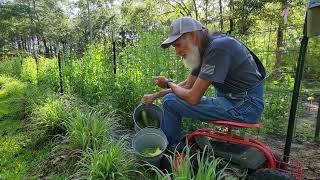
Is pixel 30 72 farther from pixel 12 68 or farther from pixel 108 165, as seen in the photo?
pixel 108 165

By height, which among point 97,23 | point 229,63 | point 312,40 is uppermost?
point 97,23

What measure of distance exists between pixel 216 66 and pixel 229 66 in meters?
0.12

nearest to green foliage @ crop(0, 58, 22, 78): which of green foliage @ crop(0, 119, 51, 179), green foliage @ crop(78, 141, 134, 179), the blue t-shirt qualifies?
green foliage @ crop(0, 119, 51, 179)

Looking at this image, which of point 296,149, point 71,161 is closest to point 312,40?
point 296,149

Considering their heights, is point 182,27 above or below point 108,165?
above

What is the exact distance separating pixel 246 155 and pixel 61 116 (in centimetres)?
221

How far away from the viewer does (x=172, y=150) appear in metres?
2.38

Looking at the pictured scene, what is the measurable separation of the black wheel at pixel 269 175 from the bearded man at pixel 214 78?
42 centimetres

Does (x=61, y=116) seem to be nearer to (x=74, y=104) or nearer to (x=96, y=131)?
Result: (x=74, y=104)

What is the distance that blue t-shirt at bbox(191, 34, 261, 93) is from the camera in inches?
80.7

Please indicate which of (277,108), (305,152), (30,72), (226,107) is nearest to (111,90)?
(226,107)

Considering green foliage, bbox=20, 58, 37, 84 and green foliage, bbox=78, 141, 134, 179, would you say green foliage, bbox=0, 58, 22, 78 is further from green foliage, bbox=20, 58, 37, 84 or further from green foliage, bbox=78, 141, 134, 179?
green foliage, bbox=78, 141, 134, 179

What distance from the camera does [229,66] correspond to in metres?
2.11

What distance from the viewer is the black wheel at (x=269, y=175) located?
1.85 m
